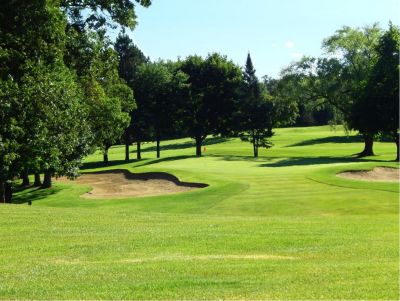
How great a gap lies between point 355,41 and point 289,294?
2504 inches

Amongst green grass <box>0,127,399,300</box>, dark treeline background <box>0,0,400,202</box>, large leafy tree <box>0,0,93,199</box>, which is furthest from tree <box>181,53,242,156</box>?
green grass <box>0,127,399,300</box>

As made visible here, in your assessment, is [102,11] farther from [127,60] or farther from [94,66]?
[127,60]

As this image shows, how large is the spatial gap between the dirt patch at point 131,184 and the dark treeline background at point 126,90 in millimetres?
3205

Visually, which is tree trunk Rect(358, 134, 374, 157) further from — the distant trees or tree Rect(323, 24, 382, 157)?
the distant trees

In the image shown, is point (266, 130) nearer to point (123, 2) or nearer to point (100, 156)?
point (100, 156)

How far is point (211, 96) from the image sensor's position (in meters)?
76.1

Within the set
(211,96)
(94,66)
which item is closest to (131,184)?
(94,66)

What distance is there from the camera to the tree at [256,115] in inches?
2744

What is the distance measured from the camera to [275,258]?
11422 mm

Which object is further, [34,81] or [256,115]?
[256,115]

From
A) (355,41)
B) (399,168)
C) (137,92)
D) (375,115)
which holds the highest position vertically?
(355,41)

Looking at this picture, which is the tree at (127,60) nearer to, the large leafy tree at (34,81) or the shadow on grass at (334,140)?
the shadow on grass at (334,140)

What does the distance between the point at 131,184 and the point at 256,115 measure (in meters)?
31.4

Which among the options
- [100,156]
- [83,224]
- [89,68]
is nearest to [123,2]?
[89,68]
